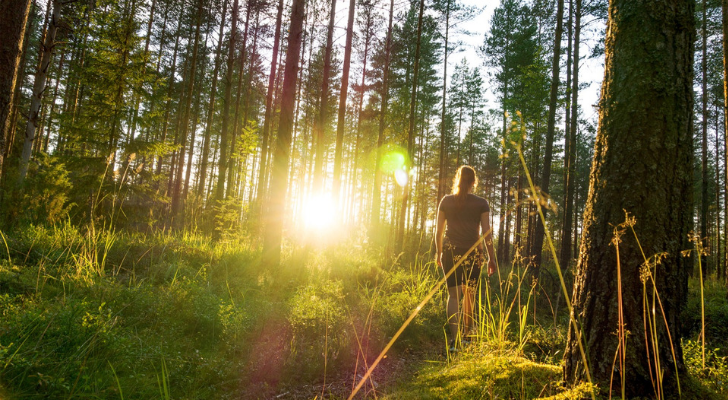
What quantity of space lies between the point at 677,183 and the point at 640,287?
Result: 0.61 metres

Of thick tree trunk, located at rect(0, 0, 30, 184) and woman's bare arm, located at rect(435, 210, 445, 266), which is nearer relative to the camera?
thick tree trunk, located at rect(0, 0, 30, 184)

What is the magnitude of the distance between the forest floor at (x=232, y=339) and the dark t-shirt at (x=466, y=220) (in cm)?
79

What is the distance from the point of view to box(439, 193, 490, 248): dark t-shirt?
13.4ft

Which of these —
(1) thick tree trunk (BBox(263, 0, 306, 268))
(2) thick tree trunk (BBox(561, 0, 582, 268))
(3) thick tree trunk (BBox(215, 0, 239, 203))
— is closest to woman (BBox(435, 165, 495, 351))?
(1) thick tree trunk (BBox(263, 0, 306, 268))

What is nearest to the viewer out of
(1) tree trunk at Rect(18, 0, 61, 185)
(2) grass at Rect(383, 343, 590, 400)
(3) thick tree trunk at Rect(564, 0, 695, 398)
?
(3) thick tree trunk at Rect(564, 0, 695, 398)

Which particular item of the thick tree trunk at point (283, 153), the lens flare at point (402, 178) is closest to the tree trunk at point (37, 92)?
the thick tree trunk at point (283, 153)

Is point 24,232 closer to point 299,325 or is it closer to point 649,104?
point 299,325

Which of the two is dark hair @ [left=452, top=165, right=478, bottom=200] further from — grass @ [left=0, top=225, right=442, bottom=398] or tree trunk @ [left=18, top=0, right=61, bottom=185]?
tree trunk @ [left=18, top=0, right=61, bottom=185]

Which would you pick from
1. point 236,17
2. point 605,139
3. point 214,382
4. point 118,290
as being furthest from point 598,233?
point 236,17

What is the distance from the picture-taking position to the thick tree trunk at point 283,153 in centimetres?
693

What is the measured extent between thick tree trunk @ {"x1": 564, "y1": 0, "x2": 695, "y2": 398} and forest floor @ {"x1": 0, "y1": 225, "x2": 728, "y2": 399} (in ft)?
0.93

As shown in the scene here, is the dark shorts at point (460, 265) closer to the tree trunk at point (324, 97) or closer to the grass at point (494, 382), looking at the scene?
the grass at point (494, 382)

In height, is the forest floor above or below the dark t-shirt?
below

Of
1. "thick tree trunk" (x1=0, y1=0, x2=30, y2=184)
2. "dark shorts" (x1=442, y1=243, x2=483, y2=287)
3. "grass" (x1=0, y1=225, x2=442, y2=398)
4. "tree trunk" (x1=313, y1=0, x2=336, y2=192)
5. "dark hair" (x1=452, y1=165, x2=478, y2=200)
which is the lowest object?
"grass" (x1=0, y1=225, x2=442, y2=398)
